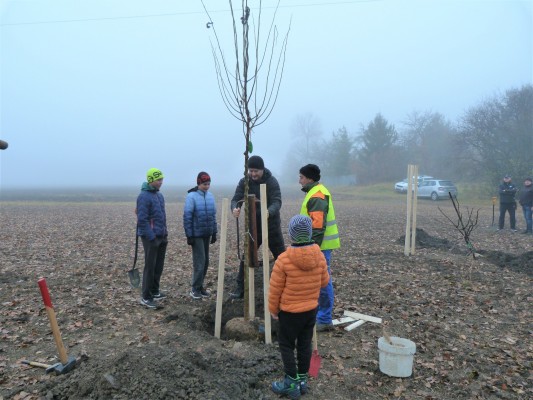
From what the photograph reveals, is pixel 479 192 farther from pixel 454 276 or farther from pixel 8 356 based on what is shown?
pixel 8 356

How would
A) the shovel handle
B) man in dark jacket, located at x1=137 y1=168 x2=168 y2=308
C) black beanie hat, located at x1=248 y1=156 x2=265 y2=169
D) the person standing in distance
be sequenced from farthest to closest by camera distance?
man in dark jacket, located at x1=137 y1=168 x2=168 y2=308 < black beanie hat, located at x1=248 y1=156 x2=265 y2=169 < the person standing in distance < the shovel handle

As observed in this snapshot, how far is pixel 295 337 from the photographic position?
3.85 m

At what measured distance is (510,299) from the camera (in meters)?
6.88

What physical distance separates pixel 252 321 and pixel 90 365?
6.54 ft

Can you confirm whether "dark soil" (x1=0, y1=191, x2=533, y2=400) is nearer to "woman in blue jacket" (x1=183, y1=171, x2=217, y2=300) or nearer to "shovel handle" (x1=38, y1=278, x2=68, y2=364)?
"shovel handle" (x1=38, y1=278, x2=68, y2=364)

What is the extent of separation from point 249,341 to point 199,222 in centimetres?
233

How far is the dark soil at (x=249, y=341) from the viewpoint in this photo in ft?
12.5

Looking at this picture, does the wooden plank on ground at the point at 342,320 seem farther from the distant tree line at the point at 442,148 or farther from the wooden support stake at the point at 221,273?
the distant tree line at the point at 442,148

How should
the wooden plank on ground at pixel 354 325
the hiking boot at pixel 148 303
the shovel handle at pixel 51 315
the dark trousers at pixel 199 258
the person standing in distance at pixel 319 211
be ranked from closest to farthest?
the shovel handle at pixel 51 315 → the person standing in distance at pixel 319 211 → the wooden plank on ground at pixel 354 325 → the hiking boot at pixel 148 303 → the dark trousers at pixel 199 258

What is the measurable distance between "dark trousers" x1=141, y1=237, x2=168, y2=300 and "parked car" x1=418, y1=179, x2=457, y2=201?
27.9 m

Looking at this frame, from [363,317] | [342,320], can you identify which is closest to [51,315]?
[342,320]

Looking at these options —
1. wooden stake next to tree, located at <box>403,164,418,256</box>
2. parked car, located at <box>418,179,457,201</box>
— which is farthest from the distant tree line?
wooden stake next to tree, located at <box>403,164,418,256</box>

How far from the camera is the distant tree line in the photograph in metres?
31.7

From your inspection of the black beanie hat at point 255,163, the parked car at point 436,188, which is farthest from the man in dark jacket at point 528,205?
the parked car at point 436,188
